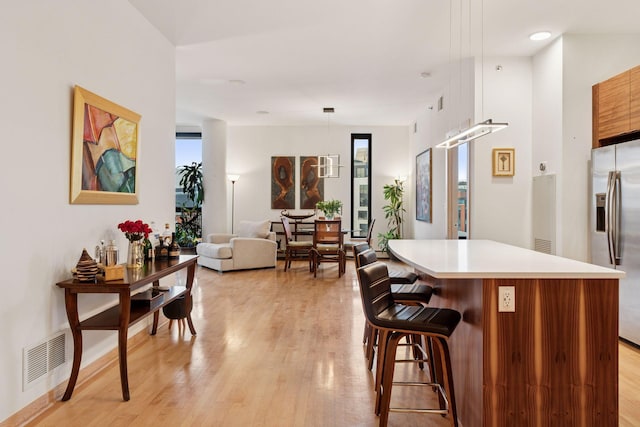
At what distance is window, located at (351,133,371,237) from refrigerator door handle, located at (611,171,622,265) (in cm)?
610

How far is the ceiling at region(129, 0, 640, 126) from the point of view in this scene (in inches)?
153

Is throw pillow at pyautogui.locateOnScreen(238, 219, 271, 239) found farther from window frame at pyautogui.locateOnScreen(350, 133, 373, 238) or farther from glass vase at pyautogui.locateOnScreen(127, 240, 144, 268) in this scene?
glass vase at pyautogui.locateOnScreen(127, 240, 144, 268)

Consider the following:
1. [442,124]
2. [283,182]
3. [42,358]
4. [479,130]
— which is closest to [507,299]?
[479,130]

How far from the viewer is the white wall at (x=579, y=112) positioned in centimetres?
446

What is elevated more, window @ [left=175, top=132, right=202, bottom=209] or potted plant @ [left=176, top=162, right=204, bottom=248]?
window @ [left=175, top=132, right=202, bottom=209]

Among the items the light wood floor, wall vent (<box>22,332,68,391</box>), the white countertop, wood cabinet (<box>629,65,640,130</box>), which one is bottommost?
the light wood floor

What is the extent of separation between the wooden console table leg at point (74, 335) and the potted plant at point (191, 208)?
251 inches

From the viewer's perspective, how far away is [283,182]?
9.87 metres

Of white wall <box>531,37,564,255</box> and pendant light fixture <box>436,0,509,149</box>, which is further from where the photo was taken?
white wall <box>531,37,564,255</box>

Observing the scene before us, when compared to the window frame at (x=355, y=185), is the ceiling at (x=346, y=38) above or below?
above

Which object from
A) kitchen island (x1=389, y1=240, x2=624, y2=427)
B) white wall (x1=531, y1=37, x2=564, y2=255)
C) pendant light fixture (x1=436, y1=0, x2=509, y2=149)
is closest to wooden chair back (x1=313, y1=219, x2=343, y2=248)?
pendant light fixture (x1=436, y1=0, x2=509, y2=149)

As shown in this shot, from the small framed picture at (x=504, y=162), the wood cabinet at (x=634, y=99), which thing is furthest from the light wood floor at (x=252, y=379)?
the small framed picture at (x=504, y=162)

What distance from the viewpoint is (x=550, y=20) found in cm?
414

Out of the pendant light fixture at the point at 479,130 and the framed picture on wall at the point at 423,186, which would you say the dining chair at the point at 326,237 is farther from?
the pendant light fixture at the point at 479,130
